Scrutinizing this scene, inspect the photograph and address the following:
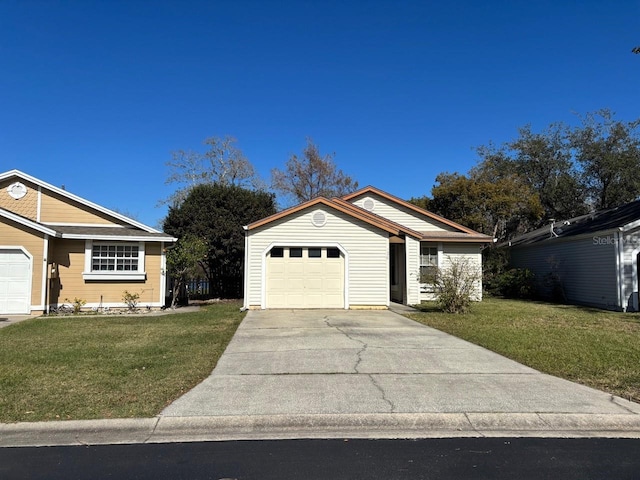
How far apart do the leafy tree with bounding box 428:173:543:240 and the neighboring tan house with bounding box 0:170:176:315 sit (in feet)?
60.2

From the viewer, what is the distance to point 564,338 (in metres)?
10.7

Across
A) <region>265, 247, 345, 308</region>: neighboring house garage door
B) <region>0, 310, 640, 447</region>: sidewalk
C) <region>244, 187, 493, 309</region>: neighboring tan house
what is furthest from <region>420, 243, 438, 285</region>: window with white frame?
<region>0, 310, 640, 447</region>: sidewalk

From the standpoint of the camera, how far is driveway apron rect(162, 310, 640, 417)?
5.59m

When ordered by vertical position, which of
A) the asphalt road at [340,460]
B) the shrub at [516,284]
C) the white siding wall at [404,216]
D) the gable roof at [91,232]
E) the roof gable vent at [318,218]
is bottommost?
the asphalt road at [340,460]

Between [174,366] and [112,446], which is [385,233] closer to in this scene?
[174,366]

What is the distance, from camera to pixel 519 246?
86.7ft

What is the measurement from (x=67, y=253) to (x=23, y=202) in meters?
3.09

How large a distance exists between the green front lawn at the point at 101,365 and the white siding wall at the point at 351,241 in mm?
4638

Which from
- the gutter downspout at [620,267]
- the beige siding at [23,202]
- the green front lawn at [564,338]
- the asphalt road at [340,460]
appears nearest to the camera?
the asphalt road at [340,460]

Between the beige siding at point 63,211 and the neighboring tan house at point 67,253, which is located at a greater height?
the beige siding at point 63,211

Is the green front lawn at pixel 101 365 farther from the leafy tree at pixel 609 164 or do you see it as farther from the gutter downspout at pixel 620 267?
the leafy tree at pixel 609 164

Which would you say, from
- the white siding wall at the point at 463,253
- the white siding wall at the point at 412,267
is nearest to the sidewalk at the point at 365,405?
the white siding wall at the point at 412,267

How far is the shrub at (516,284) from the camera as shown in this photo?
23.7m

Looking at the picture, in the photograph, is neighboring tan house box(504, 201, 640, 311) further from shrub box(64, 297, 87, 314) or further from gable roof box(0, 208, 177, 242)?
shrub box(64, 297, 87, 314)
